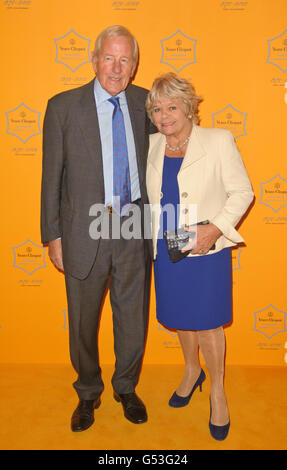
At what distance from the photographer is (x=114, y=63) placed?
2.01 m

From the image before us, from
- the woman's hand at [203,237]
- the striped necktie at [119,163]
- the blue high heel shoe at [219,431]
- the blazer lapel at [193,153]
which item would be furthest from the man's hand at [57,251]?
the blue high heel shoe at [219,431]

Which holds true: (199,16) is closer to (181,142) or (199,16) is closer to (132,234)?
(181,142)

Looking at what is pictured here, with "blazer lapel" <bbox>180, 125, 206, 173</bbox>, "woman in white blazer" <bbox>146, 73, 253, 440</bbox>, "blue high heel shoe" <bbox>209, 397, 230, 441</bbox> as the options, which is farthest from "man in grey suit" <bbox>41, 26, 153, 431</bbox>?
"blue high heel shoe" <bbox>209, 397, 230, 441</bbox>

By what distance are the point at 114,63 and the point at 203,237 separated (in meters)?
1.00

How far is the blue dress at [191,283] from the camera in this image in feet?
6.95

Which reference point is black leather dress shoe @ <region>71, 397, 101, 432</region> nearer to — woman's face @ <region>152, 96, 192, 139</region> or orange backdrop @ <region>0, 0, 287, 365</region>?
orange backdrop @ <region>0, 0, 287, 365</region>

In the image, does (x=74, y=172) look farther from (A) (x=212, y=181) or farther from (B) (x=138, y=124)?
(A) (x=212, y=181)

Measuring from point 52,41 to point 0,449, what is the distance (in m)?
2.49

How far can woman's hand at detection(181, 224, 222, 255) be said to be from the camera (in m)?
2.04

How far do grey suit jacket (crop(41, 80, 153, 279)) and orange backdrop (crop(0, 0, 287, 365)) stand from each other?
2.33ft

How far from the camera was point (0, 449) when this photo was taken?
211 centimetres

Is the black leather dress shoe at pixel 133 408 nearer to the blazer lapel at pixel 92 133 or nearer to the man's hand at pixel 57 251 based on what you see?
the man's hand at pixel 57 251

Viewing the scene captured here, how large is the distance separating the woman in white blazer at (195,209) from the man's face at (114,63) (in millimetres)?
172
